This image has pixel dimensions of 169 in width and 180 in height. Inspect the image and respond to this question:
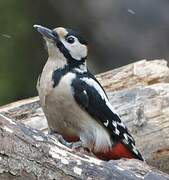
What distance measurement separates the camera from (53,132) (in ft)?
18.1

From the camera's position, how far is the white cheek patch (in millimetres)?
5480

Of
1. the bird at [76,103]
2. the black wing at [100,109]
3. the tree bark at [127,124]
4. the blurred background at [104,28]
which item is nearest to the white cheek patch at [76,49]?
the bird at [76,103]

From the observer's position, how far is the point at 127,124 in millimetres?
5867

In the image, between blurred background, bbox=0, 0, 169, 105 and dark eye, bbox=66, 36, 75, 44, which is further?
blurred background, bbox=0, 0, 169, 105

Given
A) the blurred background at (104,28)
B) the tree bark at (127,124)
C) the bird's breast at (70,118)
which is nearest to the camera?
the tree bark at (127,124)

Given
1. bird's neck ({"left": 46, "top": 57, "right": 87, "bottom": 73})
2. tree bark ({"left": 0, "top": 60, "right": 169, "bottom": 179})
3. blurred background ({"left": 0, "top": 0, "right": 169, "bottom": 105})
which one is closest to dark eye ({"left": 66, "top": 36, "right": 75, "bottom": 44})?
bird's neck ({"left": 46, "top": 57, "right": 87, "bottom": 73})

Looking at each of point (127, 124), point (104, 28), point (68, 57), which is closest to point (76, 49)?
point (68, 57)

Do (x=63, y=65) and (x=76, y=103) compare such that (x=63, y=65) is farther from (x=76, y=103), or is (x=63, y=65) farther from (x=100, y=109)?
(x=100, y=109)

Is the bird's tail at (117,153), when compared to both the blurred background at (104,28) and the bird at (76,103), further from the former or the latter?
the blurred background at (104,28)

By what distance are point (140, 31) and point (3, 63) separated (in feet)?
6.44

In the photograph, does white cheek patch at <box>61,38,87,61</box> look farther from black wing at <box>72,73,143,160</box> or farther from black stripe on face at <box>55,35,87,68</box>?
black wing at <box>72,73,143,160</box>

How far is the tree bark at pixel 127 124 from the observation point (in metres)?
4.27

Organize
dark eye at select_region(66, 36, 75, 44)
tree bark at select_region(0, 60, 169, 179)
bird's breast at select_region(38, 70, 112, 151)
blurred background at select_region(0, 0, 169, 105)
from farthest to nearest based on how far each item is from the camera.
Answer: blurred background at select_region(0, 0, 169, 105)
dark eye at select_region(66, 36, 75, 44)
bird's breast at select_region(38, 70, 112, 151)
tree bark at select_region(0, 60, 169, 179)

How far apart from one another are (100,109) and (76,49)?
41 centimetres
